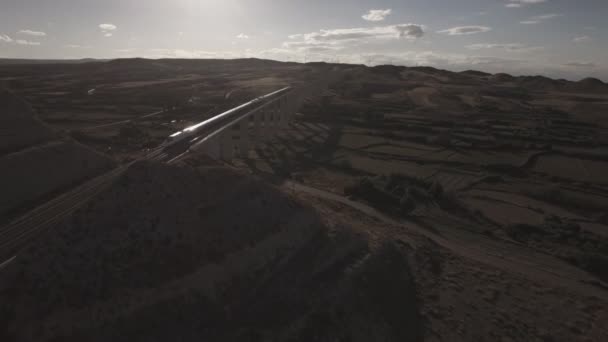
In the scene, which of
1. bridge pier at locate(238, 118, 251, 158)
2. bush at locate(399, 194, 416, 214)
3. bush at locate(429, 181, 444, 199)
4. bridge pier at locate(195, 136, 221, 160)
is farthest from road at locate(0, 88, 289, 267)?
bush at locate(429, 181, 444, 199)

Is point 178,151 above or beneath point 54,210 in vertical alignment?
above

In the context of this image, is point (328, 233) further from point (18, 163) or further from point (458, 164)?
point (458, 164)

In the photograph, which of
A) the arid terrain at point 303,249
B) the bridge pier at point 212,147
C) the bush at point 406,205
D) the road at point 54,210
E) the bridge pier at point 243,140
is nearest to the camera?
the arid terrain at point 303,249

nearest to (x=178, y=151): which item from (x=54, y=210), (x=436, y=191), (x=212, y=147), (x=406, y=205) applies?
(x=212, y=147)

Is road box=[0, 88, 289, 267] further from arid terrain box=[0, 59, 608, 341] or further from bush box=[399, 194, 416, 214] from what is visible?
bush box=[399, 194, 416, 214]

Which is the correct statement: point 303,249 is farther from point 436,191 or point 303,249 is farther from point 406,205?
point 436,191

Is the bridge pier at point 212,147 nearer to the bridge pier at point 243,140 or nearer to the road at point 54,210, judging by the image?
the road at point 54,210

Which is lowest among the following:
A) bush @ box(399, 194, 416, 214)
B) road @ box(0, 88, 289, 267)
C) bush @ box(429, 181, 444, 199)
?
bush @ box(399, 194, 416, 214)

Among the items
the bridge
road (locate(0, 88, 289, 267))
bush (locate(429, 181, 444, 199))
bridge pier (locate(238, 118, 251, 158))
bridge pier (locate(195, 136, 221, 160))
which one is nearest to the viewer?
road (locate(0, 88, 289, 267))

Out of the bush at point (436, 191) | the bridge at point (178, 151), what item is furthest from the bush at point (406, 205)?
the bridge at point (178, 151)
